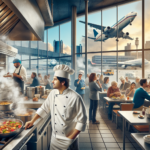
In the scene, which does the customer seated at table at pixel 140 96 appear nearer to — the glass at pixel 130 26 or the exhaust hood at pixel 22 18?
the exhaust hood at pixel 22 18

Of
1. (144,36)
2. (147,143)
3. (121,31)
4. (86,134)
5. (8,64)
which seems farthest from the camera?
(121,31)

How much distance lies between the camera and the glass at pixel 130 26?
6020mm

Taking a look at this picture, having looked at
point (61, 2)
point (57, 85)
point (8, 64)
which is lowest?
point (57, 85)

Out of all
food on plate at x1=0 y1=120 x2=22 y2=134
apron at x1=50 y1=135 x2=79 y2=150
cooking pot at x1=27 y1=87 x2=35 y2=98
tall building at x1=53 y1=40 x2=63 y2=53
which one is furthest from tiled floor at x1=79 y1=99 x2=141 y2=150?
tall building at x1=53 y1=40 x2=63 y2=53

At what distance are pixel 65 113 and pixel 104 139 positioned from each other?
2059mm

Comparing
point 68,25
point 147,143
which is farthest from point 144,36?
point 147,143

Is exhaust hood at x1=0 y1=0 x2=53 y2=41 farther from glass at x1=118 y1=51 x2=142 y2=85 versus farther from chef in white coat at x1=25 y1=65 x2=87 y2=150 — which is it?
glass at x1=118 y1=51 x2=142 y2=85

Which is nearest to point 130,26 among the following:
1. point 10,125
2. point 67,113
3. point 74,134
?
point 67,113

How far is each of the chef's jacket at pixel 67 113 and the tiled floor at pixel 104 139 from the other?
148cm

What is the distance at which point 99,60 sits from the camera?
6.95 metres

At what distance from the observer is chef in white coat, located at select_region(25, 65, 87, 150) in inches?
52.5

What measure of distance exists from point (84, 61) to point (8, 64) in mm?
4648

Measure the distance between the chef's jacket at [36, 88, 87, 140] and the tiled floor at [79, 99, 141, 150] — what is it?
1.48 meters

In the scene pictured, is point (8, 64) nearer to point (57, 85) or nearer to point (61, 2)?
point (57, 85)
